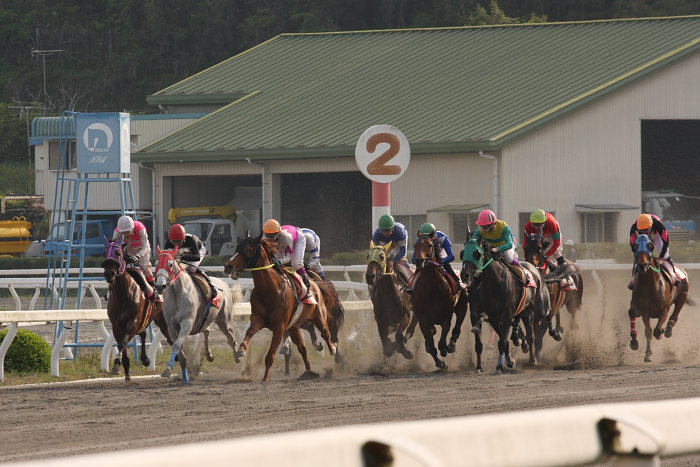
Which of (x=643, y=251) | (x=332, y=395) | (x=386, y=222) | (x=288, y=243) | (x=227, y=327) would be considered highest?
(x=386, y=222)

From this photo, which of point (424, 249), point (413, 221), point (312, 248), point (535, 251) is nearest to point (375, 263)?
point (424, 249)

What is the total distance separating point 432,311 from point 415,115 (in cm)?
1883

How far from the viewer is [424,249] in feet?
42.6

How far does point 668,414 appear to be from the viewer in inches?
141

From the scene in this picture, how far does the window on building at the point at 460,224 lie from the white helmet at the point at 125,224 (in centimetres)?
1677

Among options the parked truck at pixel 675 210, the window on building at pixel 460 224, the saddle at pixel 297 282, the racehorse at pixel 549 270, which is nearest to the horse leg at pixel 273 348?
the saddle at pixel 297 282

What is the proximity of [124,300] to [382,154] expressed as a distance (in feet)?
10.7

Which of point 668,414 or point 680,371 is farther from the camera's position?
point 680,371

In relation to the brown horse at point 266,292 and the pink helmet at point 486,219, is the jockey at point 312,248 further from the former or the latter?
the pink helmet at point 486,219

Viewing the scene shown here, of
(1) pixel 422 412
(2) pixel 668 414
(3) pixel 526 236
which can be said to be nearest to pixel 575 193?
(3) pixel 526 236

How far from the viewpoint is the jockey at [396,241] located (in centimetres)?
1407

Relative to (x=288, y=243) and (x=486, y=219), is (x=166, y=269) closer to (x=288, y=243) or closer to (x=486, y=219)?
(x=288, y=243)

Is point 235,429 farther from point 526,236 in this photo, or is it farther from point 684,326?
point 684,326

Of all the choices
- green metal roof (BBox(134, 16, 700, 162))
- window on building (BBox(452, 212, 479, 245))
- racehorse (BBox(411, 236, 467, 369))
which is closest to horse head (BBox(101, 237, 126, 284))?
racehorse (BBox(411, 236, 467, 369))
